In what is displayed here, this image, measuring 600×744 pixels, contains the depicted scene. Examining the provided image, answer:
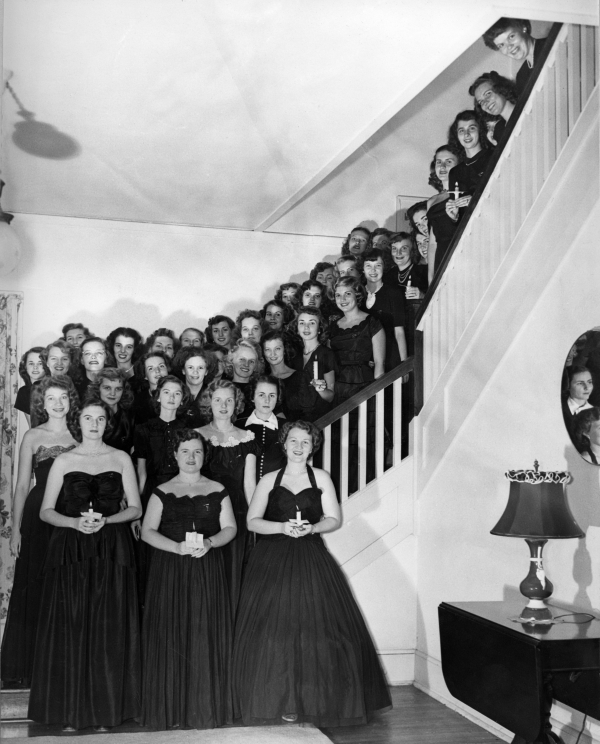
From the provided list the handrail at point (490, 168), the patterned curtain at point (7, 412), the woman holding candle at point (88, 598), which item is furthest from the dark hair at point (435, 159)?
the patterned curtain at point (7, 412)

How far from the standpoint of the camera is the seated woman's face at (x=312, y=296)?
521 cm

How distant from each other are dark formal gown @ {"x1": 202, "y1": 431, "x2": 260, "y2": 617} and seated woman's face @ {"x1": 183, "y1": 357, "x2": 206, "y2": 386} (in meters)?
0.37

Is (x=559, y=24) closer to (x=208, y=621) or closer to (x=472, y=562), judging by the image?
(x=472, y=562)

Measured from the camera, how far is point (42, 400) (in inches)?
163

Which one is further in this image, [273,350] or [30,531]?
[273,350]

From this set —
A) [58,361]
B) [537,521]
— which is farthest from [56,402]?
[537,521]

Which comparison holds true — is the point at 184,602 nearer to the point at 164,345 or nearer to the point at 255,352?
the point at 164,345

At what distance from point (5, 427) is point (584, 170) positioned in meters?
2.81

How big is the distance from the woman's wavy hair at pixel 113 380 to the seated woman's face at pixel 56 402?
4.6 inches

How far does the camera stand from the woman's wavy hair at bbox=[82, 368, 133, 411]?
4.43m

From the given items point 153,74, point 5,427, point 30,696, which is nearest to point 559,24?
point 153,74

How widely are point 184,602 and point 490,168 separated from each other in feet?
9.00

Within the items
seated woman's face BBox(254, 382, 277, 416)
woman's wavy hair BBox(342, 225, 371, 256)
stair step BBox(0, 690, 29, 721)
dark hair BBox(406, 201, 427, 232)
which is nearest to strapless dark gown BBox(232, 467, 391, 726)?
seated woman's face BBox(254, 382, 277, 416)

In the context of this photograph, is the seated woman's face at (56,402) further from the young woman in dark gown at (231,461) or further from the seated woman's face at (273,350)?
the seated woman's face at (273,350)
